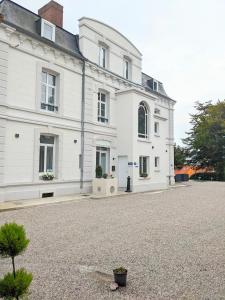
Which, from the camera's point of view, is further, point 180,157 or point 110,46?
point 180,157

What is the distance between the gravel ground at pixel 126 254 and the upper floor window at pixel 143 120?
33.8 ft

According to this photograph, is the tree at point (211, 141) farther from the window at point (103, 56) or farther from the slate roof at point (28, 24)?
the slate roof at point (28, 24)

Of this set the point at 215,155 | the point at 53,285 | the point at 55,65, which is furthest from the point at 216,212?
the point at 215,155

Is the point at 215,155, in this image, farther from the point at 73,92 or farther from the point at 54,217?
the point at 54,217

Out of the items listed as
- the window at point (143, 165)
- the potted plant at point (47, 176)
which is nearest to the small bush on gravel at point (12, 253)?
the potted plant at point (47, 176)

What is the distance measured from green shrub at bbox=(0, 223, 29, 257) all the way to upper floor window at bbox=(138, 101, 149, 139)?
17002mm

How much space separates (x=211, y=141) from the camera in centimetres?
3478

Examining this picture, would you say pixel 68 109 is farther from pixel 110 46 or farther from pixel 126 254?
pixel 126 254

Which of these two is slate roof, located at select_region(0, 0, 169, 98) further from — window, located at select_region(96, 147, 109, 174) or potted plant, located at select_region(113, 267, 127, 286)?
potted plant, located at select_region(113, 267, 127, 286)

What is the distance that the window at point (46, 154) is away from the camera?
48.0 ft

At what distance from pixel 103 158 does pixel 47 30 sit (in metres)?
8.44

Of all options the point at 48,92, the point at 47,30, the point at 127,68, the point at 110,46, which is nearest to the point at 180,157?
the point at 127,68

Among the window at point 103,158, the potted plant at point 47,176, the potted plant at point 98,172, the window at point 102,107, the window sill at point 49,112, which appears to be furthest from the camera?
the window at point 102,107

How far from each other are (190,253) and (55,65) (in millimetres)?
12731
